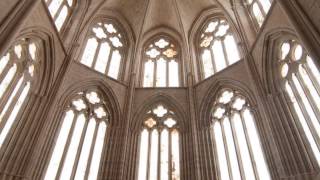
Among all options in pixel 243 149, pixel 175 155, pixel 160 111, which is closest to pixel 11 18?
pixel 160 111

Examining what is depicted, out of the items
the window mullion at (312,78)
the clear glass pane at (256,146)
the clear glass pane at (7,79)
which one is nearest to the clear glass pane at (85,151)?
the clear glass pane at (7,79)

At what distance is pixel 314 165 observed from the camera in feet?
26.0

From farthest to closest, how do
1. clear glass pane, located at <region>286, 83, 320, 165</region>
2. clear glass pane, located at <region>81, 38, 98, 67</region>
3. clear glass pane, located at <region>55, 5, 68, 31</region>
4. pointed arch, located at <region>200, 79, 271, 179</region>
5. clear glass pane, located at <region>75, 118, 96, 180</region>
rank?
1. clear glass pane, located at <region>81, 38, 98, 67</region>
2. clear glass pane, located at <region>55, 5, 68, 31</region>
3. clear glass pane, located at <region>75, 118, 96, 180</region>
4. pointed arch, located at <region>200, 79, 271, 179</region>
5. clear glass pane, located at <region>286, 83, 320, 165</region>

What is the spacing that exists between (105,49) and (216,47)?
222 inches

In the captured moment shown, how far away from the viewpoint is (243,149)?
10.3 metres

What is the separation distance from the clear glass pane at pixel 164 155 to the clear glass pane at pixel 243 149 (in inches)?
110

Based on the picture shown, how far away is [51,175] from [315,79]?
29.0ft

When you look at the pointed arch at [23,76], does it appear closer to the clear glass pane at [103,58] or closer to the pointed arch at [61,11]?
the pointed arch at [61,11]

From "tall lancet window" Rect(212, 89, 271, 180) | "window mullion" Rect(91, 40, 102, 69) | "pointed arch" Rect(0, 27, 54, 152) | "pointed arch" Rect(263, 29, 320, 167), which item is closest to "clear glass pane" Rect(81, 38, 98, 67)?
"window mullion" Rect(91, 40, 102, 69)

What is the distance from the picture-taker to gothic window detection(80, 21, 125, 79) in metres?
13.7

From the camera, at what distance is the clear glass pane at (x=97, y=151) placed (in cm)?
1034

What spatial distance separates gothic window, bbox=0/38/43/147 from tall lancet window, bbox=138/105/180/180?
477 centimetres

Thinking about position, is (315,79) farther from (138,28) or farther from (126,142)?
(138,28)

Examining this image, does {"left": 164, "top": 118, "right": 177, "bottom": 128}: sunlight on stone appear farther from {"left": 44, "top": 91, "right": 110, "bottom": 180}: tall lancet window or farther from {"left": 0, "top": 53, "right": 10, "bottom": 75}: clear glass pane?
{"left": 0, "top": 53, "right": 10, "bottom": 75}: clear glass pane
